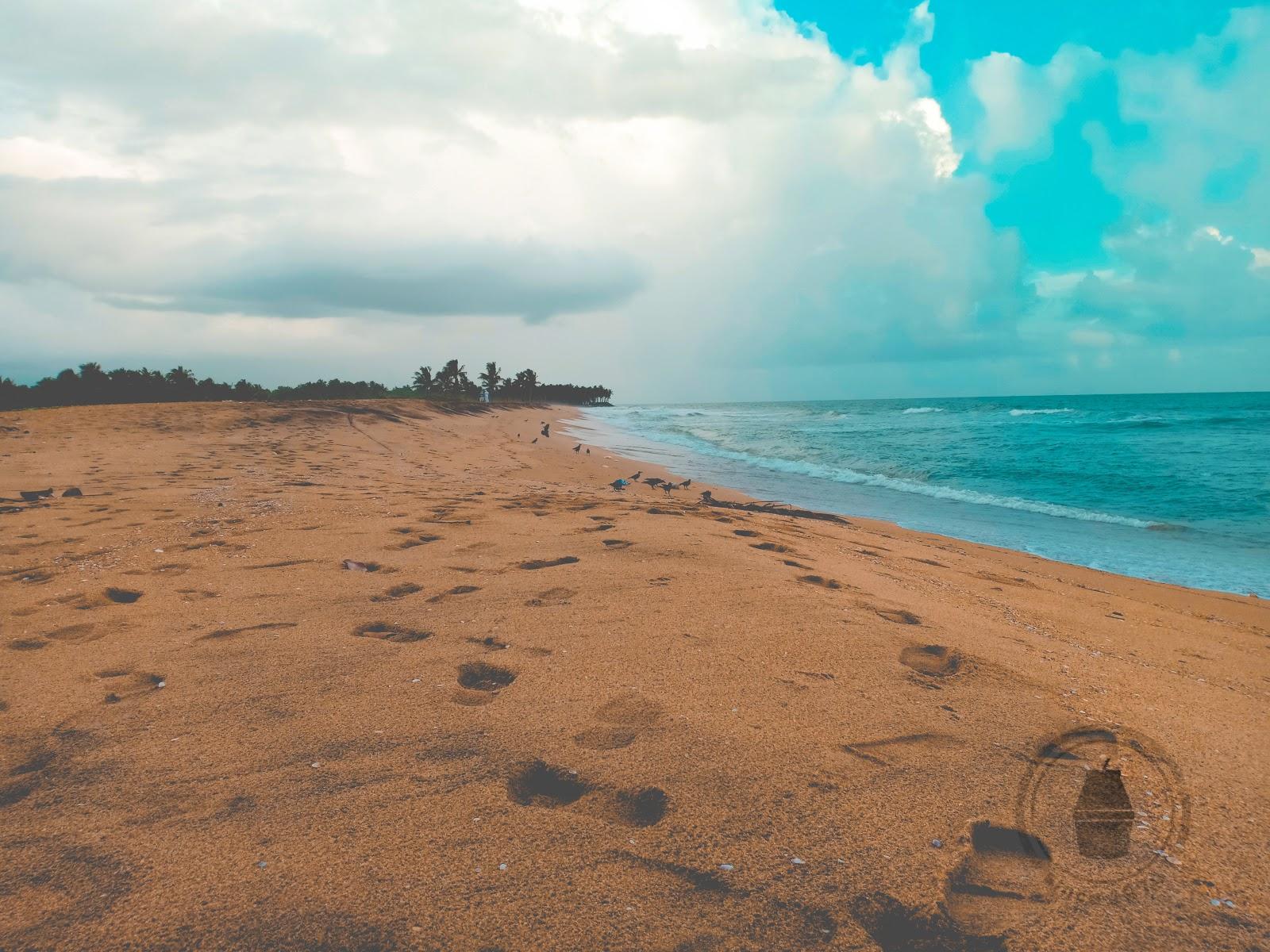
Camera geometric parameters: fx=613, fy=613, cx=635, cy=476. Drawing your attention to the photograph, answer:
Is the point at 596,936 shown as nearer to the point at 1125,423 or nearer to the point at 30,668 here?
the point at 30,668

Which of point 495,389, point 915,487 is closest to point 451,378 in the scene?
point 495,389

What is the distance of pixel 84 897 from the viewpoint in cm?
161

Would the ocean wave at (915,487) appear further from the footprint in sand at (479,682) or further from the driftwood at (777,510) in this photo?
the footprint in sand at (479,682)

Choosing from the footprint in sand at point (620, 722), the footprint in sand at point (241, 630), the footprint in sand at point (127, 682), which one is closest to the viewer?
the footprint in sand at point (620, 722)

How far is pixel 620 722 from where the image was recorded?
8.18ft

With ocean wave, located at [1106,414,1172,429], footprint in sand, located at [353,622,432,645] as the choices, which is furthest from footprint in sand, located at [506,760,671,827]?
ocean wave, located at [1106,414,1172,429]

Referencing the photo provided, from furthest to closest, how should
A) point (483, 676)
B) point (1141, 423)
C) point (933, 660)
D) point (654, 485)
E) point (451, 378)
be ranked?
point (451, 378), point (1141, 423), point (654, 485), point (933, 660), point (483, 676)

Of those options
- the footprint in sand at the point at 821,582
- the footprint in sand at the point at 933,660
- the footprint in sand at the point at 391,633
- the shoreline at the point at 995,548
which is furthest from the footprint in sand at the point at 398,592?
the shoreline at the point at 995,548

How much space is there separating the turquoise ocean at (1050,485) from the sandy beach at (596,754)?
4.58 metres

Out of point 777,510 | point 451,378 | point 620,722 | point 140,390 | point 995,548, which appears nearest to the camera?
point 620,722

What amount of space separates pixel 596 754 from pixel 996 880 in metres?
1.29

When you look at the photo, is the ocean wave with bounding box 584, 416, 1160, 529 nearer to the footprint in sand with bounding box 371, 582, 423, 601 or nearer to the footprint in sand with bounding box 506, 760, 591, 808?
the footprint in sand with bounding box 371, 582, 423, 601

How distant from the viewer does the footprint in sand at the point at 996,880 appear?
1.65 m

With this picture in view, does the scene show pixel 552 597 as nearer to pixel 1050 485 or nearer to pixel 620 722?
pixel 620 722
